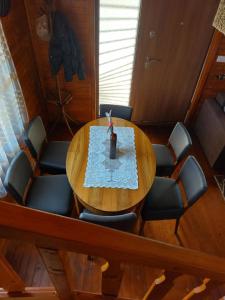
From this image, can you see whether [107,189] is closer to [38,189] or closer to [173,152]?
[38,189]

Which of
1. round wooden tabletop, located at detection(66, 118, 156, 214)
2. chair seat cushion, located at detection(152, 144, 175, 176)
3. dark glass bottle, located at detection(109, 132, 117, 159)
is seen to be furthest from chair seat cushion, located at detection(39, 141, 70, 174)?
chair seat cushion, located at detection(152, 144, 175, 176)

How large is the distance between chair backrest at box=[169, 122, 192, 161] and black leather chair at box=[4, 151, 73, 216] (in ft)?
3.82

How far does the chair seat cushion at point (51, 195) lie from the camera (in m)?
1.91

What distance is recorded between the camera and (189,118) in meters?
3.53

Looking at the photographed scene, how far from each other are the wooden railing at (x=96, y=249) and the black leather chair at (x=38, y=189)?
1076 millimetres

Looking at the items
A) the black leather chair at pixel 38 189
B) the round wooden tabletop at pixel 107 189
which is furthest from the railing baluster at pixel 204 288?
the black leather chair at pixel 38 189

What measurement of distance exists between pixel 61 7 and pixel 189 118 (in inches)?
92.6

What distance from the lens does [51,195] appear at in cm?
200

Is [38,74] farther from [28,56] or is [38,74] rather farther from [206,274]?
[206,274]

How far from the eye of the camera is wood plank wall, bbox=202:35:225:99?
2.88 meters

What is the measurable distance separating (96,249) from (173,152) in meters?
2.08

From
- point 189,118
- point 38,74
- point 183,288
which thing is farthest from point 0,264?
point 189,118

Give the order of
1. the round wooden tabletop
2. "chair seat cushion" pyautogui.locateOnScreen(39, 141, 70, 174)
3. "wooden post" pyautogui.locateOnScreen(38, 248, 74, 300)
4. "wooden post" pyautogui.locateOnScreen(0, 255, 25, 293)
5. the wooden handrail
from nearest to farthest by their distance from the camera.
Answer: the wooden handrail
"wooden post" pyautogui.locateOnScreen(38, 248, 74, 300)
"wooden post" pyautogui.locateOnScreen(0, 255, 25, 293)
the round wooden tabletop
"chair seat cushion" pyautogui.locateOnScreen(39, 141, 70, 174)

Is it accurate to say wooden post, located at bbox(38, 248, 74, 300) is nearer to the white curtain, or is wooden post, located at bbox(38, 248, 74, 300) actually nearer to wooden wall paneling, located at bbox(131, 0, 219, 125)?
the white curtain
